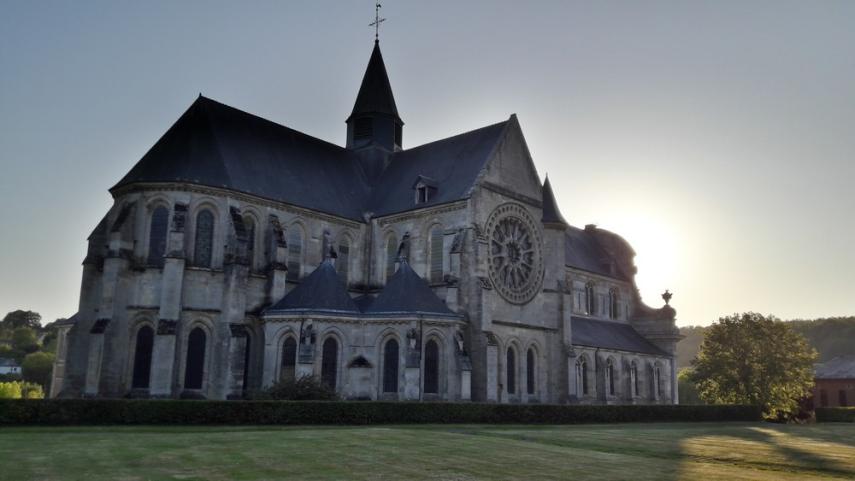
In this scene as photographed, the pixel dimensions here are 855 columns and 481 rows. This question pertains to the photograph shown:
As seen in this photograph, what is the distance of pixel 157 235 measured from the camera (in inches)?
1615

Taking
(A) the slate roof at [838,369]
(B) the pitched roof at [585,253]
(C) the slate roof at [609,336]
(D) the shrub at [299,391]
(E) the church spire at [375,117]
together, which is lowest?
(D) the shrub at [299,391]

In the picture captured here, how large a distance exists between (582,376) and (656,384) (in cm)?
1295

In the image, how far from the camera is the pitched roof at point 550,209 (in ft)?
168

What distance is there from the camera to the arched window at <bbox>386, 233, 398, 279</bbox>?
160ft

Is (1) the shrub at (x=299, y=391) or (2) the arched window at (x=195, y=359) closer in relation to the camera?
(1) the shrub at (x=299, y=391)

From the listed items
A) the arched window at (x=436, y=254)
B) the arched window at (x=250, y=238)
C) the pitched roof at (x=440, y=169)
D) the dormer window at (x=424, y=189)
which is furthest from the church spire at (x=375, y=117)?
the arched window at (x=250, y=238)

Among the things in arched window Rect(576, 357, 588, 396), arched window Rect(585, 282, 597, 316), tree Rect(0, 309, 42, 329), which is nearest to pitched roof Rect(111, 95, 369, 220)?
arched window Rect(576, 357, 588, 396)

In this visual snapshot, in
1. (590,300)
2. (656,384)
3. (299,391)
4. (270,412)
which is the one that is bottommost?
(270,412)

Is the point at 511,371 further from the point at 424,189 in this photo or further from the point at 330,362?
the point at 424,189

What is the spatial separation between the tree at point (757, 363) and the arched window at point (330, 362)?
34.0 m

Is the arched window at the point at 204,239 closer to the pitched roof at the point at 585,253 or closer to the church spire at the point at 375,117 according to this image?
the church spire at the point at 375,117

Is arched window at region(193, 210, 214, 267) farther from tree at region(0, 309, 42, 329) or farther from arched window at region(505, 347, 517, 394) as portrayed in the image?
tree at region(0, 309, 42, 329)

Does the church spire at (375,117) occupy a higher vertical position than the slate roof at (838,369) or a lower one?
higher

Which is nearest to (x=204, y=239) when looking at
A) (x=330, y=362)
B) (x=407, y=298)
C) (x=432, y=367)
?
(x=330, y=362)
